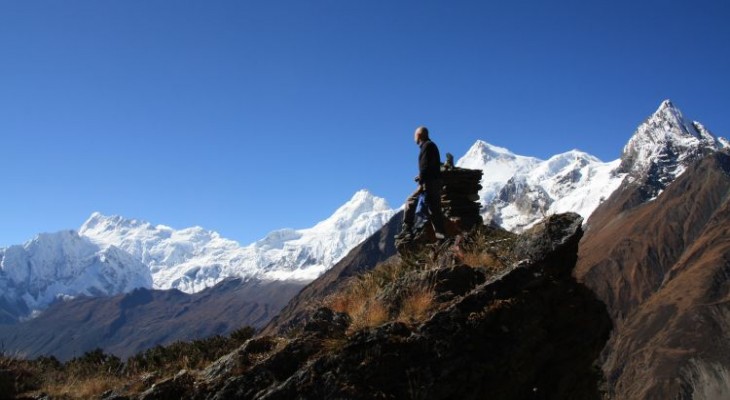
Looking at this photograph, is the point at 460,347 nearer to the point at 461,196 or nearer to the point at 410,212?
the point at 410,212

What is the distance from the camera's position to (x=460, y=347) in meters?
9.34

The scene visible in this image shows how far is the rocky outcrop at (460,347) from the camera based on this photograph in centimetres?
905

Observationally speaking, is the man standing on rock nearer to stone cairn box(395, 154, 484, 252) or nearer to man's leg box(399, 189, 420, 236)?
man's leg box(399, 189, 420, 236)

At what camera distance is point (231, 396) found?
926 cm

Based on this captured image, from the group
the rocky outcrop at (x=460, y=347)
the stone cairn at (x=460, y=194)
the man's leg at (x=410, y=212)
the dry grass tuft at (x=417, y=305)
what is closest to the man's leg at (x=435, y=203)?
the man's leg at (x=410, y=212)

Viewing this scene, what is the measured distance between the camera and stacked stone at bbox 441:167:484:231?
62.2ft

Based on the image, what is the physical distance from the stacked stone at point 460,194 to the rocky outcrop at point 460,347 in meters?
7.80

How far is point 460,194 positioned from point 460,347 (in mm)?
10592

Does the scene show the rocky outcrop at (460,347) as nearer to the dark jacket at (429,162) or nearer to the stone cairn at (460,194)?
the dark jacket at (429,162)

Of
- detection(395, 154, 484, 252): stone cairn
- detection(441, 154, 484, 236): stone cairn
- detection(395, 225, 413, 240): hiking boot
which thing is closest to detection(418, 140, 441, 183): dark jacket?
detection(395, 225, 413, 240): hiking boot

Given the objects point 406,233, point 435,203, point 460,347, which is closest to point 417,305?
point 460,347

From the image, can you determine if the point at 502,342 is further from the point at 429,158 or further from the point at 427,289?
the point at 429,158

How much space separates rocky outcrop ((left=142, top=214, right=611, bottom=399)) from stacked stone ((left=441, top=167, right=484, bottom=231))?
7.80m

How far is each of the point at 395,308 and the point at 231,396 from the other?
9.86ft
